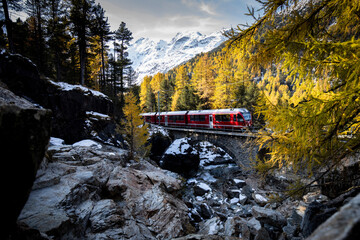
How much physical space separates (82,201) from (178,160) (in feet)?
50.8

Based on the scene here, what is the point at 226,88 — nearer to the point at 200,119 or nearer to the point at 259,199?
the point at 200,119

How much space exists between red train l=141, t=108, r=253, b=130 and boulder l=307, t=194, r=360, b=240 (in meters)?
14.4

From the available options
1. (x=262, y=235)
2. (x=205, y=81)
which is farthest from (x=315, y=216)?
(x=205, y=81)

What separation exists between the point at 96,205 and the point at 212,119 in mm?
16799

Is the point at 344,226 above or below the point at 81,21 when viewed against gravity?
below

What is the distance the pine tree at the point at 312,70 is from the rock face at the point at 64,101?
15507 millimetres

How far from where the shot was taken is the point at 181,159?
1934cm

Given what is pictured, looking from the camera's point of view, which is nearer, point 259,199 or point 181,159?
point 259,199

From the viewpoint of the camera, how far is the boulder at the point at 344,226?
2.59 feet

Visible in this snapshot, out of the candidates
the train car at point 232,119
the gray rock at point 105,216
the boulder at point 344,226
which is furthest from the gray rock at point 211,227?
the train car at point 232,119

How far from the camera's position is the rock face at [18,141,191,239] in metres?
3.16

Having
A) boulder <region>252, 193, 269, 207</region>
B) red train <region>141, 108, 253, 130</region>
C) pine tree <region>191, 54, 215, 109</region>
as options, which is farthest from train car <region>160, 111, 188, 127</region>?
boulder <region>252, 193, 269, 207</region>

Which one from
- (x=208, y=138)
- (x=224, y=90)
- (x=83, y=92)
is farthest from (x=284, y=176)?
(x=83, y=92)

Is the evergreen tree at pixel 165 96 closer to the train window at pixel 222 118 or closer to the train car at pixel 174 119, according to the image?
the train car at pixel 174 119
